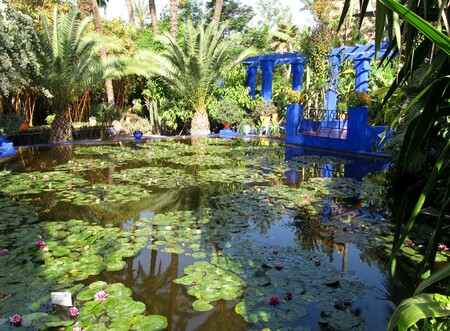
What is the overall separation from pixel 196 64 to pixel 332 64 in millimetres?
5571

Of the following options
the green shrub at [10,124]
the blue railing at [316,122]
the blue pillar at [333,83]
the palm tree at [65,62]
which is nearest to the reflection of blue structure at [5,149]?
the green shrub at [10,124]

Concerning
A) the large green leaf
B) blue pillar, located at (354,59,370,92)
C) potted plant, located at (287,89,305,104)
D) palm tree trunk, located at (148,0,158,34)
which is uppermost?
palm tree trunk, located at (148,0,158,34)

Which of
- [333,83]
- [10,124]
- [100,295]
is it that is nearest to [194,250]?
[100,295]

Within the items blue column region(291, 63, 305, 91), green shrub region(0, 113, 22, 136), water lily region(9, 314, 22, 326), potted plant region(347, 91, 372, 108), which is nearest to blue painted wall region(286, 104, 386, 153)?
potted plant region(347, 91, 372, 108)

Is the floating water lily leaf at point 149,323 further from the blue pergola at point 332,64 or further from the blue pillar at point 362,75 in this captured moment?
the blue pillar at point 362,75

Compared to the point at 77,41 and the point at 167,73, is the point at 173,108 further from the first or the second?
the point at 77,41

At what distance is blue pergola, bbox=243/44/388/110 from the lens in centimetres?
1420

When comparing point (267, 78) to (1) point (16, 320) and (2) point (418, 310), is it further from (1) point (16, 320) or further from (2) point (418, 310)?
(2) point (418, 310)

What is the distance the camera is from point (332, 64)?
15.3m

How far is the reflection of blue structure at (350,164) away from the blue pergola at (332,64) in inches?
147

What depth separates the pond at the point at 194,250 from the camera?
293cm

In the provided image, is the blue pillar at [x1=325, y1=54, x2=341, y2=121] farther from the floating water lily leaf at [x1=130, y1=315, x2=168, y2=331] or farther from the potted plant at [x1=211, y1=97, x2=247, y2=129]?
the floating water lily leaf at [x1=130, y1=315, x2=168, y2=331]

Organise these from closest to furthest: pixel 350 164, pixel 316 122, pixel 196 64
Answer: pixel 350 164 < pixel 316 122 < pixel 196 64

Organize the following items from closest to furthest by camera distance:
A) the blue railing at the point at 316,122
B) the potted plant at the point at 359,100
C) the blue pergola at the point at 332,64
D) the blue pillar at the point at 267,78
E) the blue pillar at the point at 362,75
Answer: the potted plant at the point at 359,100 < the blue railing at the point at 316,122 < the blue pergola at the point at 332,64 < the blue pillar at the point at 362,75 < the blue pillar at the point at 267,78
